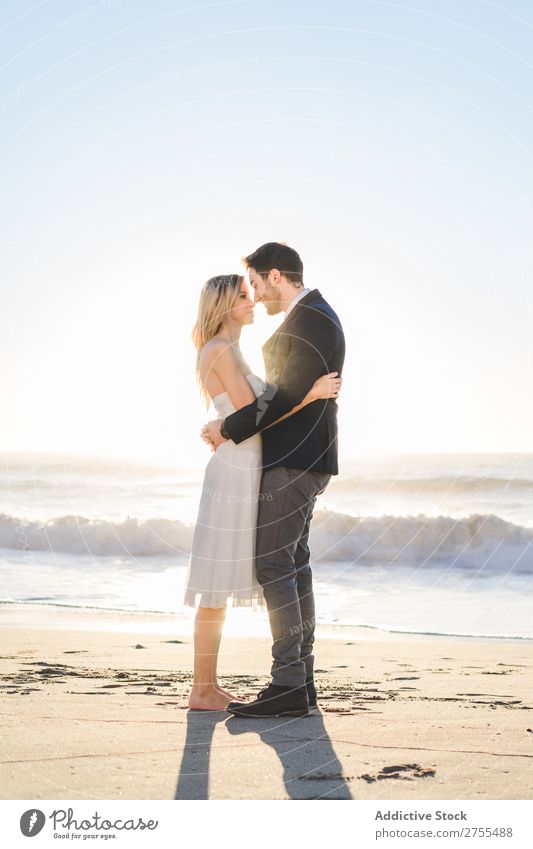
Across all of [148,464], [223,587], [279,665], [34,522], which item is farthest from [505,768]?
[148,464]

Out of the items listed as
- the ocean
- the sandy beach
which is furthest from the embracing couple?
the ocean

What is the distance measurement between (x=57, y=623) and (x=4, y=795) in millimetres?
5516

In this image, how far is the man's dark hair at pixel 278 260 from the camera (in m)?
5.34

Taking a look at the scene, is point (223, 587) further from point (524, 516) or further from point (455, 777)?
point (524, 516)

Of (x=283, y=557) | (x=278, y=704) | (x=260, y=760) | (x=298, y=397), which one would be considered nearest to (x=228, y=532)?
(x=283, y=557)

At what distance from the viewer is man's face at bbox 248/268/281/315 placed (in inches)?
210

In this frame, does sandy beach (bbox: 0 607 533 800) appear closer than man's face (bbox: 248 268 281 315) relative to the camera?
Yes

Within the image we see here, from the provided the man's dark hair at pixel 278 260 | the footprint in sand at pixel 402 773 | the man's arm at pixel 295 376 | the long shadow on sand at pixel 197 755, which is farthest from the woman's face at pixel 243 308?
the footprint in sand at pixel 402 773

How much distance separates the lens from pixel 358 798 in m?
3.83

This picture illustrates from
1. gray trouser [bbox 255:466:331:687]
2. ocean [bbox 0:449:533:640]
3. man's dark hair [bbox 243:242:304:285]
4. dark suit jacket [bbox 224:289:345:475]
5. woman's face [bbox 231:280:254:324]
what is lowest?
ocean [bbox 0:449:533:640]

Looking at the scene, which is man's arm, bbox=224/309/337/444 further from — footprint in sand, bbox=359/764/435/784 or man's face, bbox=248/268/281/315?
footprint in sand, bbox=359/764/435/784

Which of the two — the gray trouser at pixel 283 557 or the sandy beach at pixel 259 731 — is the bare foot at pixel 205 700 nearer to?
the sandy beach at pixel 259 731

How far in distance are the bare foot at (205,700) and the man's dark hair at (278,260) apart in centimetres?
226

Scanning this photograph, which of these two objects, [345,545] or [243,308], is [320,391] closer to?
[243,308]
